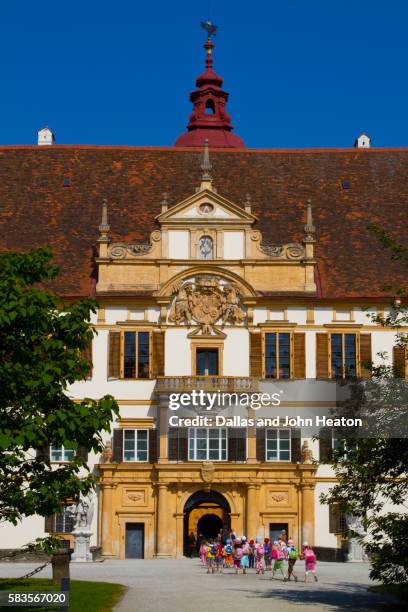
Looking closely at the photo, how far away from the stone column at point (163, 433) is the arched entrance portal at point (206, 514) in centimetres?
221

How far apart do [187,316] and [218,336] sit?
5.36ft

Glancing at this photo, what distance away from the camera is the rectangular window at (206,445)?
61875 millimetres

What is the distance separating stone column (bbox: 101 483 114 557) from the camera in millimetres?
61094

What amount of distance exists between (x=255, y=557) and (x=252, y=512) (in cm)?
879

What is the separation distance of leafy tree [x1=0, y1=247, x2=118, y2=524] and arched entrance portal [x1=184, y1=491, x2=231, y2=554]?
95.4 ft

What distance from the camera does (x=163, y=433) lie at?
61812 millimetres

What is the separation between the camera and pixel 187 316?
6297 cm

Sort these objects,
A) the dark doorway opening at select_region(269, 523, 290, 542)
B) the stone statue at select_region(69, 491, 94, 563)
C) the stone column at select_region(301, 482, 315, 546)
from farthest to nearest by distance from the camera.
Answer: the dark doorway opening at select_region(269, 523, 290, 542) < the stone column at select_region(301, 482, 315, 546) < the stone statue at select_region(69, 491, 94, 563)

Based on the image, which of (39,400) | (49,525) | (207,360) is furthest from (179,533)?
(39,400)

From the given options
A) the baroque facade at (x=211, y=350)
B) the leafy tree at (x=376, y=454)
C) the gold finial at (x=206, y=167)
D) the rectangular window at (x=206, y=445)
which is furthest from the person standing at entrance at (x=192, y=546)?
the leafy tree at (x=376, y=454)

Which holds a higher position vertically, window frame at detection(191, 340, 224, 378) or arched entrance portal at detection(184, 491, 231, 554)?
window frame at detection(191, 340, 224, 378)

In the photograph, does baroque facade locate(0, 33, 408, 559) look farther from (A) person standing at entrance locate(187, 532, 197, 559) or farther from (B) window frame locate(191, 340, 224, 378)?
(A) person standing at entrance locate(187, 532, 197, 559)

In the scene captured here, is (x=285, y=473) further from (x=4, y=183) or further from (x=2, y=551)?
(x=4, y=183)

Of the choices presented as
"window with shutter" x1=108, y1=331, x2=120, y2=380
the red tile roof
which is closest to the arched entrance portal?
"window with shutter" x1=108, y1=331, x2=120, y2=380
